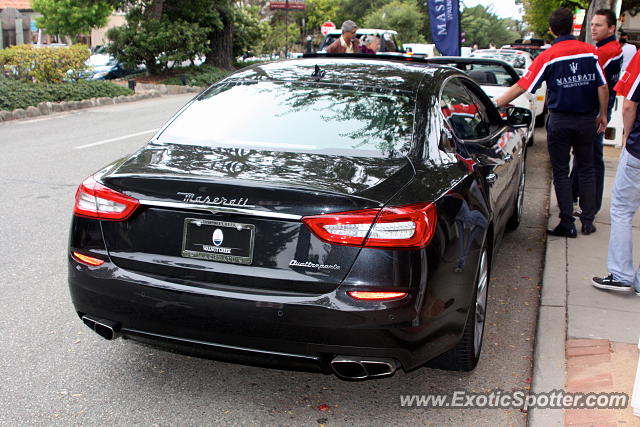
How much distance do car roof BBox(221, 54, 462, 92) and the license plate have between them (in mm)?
1438

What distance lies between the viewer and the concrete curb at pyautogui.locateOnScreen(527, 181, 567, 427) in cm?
352

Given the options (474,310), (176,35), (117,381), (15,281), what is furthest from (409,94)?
(176,35)

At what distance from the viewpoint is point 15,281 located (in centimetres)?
527

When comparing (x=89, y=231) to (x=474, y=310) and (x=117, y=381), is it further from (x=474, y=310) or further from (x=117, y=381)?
(x=474, y=310)

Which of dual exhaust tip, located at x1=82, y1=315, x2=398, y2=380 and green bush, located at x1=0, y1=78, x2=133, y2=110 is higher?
green bush, located at x1=0, y1=78, x2=133, y2=110

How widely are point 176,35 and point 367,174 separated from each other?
24.6 m

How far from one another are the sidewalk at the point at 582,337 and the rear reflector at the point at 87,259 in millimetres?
2187

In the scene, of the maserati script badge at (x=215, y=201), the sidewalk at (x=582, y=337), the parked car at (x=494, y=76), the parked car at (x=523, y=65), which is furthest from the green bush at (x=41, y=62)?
the maserati script badge at (x=215, y=201)

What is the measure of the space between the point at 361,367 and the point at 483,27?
10176 cm

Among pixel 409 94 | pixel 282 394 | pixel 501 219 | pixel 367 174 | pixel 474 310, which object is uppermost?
pixel 409 94

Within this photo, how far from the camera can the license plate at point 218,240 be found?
3109mm

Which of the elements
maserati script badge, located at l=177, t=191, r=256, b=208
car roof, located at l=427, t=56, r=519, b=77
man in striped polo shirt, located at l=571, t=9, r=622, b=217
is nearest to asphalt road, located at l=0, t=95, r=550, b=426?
maserati script badge, located at l=177, t=191, r=256, b=208

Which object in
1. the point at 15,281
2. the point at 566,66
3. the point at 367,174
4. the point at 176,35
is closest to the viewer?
the point at 367,174

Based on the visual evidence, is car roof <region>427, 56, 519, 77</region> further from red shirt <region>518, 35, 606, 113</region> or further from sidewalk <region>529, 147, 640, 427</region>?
sidewalk <region>529, 147, 640, 427</region>
